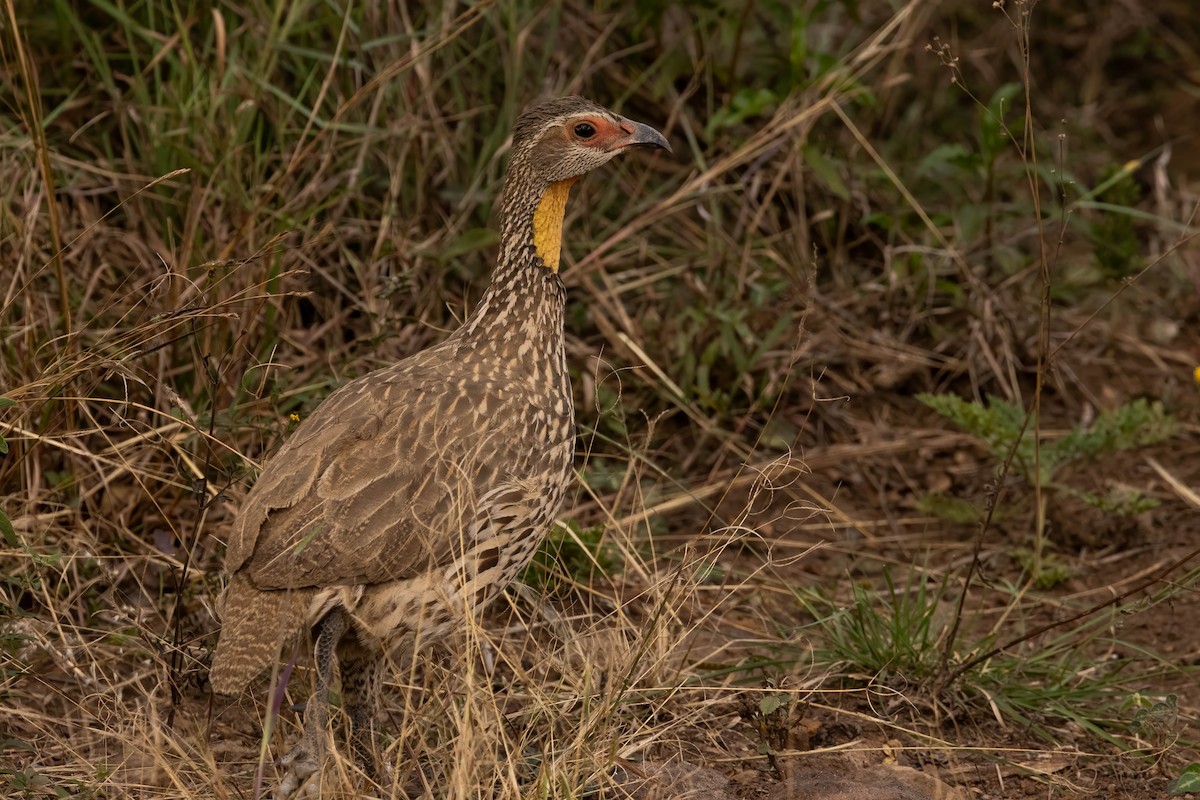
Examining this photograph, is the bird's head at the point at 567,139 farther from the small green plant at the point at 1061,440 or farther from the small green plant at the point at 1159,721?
the small green plant at the point at 1159,721

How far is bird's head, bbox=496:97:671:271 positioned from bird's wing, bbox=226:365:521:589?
591mm

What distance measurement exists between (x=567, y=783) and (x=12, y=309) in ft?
8.66

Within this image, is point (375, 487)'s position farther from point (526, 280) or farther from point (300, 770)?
point (526, 280)

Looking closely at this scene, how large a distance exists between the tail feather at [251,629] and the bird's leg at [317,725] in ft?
0.31

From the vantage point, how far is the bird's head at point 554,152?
4559mm

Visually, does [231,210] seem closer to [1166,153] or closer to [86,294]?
[86,294]

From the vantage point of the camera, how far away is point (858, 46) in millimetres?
7145

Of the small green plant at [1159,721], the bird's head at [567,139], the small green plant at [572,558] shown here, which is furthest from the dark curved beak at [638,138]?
the small green plant at [1159,721]

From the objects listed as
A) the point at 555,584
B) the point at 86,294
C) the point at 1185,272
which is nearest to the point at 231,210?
the point at 86,294

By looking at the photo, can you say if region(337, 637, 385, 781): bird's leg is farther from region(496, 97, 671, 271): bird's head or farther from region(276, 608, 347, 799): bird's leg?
region(496, 97, 671, 271): bird's head

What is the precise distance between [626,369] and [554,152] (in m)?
0.72

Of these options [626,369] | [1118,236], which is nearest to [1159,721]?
[626,369]

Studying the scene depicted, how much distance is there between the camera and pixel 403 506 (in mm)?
3979

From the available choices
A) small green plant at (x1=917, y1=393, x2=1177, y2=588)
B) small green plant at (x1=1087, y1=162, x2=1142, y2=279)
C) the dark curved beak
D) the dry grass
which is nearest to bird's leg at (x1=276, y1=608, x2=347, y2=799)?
the dry grass
